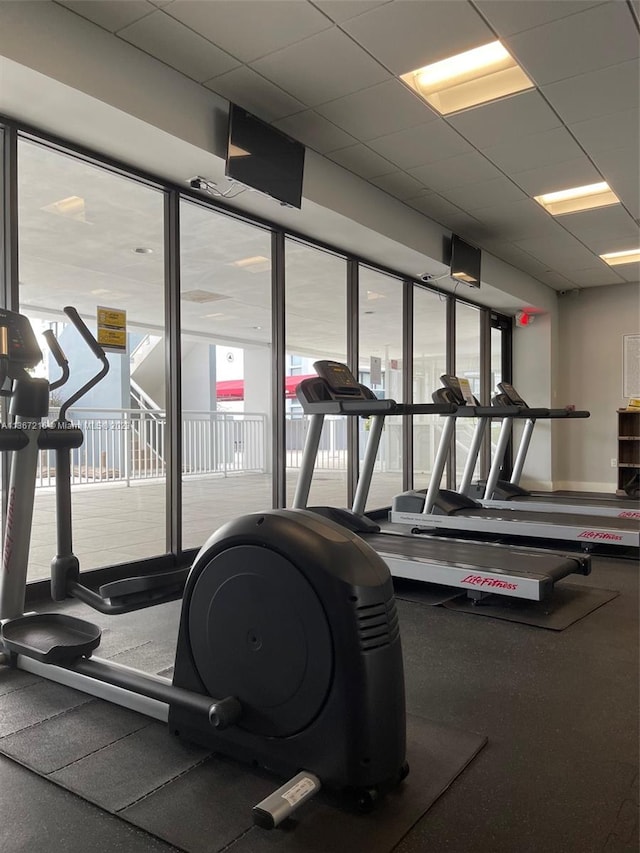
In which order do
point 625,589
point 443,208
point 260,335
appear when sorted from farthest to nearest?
point 260,335
point 443,208
point 625,589

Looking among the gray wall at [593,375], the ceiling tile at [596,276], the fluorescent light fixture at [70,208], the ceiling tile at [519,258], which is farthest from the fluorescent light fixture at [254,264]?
the gray wall at [593,375]

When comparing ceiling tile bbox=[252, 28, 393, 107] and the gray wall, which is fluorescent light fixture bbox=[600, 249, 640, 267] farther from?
ceiling tile bbox=[252, 28, 393, 107]

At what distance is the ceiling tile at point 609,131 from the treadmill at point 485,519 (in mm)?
1916

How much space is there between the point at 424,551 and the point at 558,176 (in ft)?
9.92

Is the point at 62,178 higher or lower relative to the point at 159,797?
higher

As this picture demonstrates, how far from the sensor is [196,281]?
7191 millimetres

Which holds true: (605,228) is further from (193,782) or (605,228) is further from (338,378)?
(193,782)

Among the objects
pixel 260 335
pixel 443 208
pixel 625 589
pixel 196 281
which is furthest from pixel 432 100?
pixel 260 335

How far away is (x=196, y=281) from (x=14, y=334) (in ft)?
16.7

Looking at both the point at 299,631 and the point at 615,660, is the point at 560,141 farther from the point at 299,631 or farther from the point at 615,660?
the point at 299,631

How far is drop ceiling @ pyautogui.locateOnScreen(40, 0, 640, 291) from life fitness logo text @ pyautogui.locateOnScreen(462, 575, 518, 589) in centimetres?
260

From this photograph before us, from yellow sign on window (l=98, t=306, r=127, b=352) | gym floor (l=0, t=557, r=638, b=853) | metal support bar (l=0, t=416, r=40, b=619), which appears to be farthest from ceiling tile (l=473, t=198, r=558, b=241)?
metal support bar (l=0, t=416, r=40, b=619)

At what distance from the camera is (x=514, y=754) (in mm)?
1744

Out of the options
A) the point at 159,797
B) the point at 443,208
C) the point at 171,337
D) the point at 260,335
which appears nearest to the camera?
the point at 159,797
